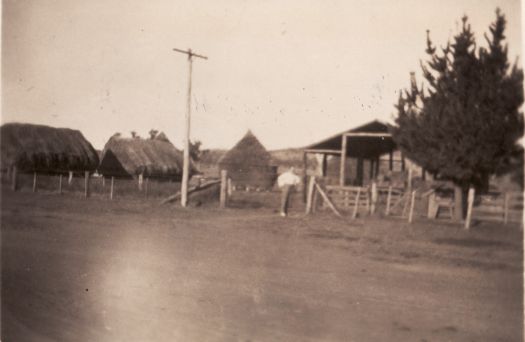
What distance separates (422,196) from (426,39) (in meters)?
1.36

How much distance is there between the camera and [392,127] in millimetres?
3574

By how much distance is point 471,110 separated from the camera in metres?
2.90

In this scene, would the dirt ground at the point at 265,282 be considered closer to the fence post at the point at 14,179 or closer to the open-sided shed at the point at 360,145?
the fence post at the point at 14,179

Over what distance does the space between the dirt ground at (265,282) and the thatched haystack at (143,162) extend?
4.52ft

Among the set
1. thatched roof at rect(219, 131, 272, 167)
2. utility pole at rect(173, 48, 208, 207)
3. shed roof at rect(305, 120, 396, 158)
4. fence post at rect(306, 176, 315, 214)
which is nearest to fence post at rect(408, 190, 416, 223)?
shed roof at rect(305, 120, 396, 158)

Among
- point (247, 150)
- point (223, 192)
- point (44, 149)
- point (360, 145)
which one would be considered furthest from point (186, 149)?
point (360, 145)

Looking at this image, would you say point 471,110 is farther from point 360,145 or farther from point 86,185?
point 86,185

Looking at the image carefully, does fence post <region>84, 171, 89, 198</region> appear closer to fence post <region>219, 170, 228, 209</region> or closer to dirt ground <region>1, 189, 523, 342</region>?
fence post <region>219, 170, 228, 209</region>

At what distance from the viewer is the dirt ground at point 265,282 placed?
308 cm

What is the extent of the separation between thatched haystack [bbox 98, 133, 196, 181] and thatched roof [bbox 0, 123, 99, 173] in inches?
12.5

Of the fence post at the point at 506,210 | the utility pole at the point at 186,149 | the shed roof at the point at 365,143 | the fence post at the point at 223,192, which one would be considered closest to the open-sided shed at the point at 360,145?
the shed roof at the point at 365,143

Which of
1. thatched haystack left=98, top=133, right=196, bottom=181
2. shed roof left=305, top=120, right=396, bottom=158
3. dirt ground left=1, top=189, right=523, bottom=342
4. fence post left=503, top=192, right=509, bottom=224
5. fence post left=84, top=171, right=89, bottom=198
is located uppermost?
shed roof left=305, top=120, right=396, bottom=158

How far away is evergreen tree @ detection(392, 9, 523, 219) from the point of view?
9.29ft

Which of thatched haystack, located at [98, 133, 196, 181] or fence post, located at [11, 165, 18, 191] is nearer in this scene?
fence post, located at [11, 165, 18, 191]
